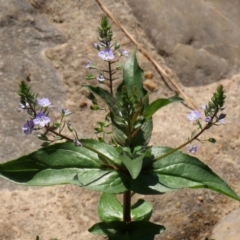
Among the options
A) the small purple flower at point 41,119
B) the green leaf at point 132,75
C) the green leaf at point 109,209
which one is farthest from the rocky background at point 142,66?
the small purple flower at point 41,119

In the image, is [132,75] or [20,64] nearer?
[132,75]

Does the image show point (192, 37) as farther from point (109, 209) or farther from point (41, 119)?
point (41, 119)

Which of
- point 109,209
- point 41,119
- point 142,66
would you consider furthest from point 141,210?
point 142,66

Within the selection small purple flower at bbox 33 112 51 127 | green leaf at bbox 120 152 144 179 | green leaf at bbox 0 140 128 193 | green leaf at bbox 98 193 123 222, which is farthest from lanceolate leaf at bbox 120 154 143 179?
green leaf at bbox 98 193 123 222

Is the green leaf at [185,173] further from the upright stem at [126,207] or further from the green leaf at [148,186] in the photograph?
the upright stem at [126,207]

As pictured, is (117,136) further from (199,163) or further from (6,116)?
(6,116)
